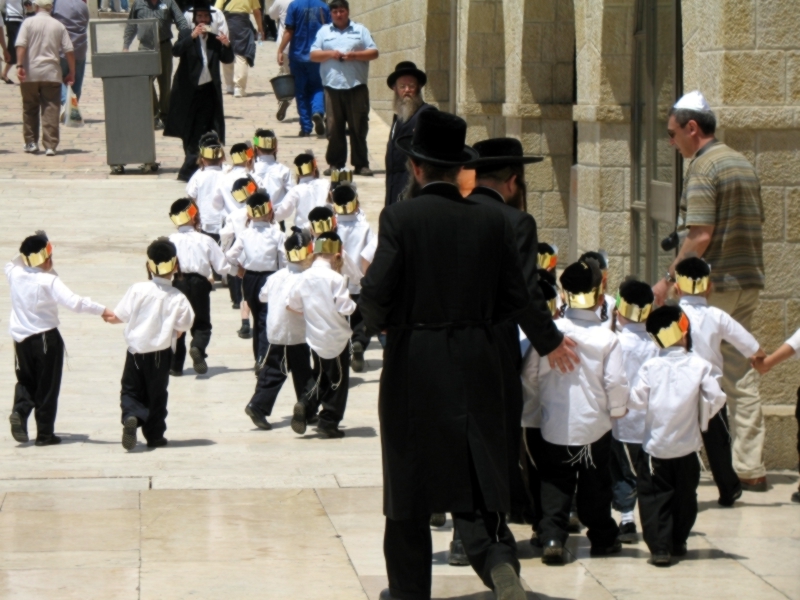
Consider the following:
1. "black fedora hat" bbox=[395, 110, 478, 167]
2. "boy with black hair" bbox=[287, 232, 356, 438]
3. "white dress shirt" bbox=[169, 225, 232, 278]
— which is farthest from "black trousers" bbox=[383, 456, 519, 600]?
"white dress shirt" bbox=[169, 225, 232, 278]

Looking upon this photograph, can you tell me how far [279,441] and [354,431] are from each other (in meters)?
0.56

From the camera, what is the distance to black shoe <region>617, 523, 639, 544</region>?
659 centimetres

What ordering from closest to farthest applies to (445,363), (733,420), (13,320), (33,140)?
1. (445,363)
2. (733,420)
3. (13,320)
4. (33,140)

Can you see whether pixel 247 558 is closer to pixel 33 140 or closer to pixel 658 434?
pixel 658 434

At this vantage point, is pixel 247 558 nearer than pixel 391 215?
No

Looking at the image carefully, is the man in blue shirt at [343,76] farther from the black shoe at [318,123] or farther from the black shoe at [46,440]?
the black shoe at [46,440]

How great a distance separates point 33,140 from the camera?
1931 centimetres

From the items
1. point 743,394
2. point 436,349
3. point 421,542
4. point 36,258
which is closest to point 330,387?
point 36,258

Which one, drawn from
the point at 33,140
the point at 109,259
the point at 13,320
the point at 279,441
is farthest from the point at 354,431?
the point at 33,140

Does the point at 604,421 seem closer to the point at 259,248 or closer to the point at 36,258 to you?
the point at 36,258

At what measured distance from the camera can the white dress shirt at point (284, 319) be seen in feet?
29.1

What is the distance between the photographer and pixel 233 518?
686 cm

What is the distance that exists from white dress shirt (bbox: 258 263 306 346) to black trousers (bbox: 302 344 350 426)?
0.54ft

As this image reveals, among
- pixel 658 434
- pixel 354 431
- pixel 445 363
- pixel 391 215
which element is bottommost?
pixel 354 431
